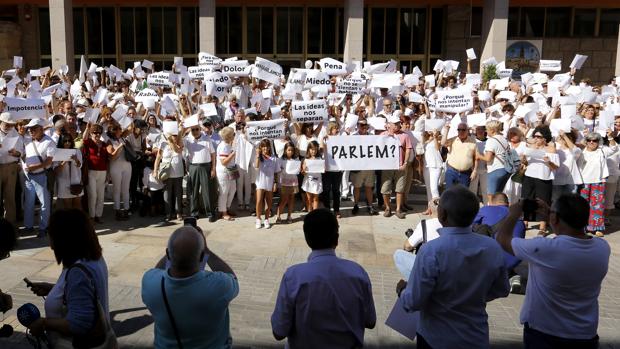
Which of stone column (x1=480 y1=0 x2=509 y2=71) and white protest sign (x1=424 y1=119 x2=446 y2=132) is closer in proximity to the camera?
white protest sign (x1=424 y1=119 x2=446 y2=132)

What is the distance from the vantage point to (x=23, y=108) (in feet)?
29.6

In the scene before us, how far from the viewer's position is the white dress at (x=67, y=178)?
358 inches

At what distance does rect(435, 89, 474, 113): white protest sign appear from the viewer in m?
10.5

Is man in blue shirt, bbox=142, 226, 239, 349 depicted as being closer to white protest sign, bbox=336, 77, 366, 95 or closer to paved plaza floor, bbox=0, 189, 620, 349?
paved plaza floor, bbox=0, 189, 620, 349

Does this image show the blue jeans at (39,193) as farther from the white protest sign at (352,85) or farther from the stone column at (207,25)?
the stone column at (207,25)

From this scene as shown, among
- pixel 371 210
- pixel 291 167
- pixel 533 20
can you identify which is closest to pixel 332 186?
pixel 371 210

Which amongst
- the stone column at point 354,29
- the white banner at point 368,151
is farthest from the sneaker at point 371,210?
the stone column at point 354,29

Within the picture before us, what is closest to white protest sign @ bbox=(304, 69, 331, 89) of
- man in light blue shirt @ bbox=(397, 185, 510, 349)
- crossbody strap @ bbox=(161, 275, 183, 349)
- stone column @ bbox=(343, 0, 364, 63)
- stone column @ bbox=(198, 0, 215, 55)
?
man in light blue shirt @ bbox=(397, 185, 510, 349)

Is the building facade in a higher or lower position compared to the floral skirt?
higher

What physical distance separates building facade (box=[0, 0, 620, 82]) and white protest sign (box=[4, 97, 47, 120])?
72.2 ft

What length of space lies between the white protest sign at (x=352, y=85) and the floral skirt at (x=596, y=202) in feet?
16.3

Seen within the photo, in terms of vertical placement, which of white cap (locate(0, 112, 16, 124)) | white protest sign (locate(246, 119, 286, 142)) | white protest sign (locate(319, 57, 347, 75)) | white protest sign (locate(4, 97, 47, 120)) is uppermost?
white protest sign (locate(319, 57, 347, 75))

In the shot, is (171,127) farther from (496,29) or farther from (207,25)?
(496,29)

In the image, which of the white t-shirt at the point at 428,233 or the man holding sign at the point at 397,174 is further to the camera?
the man holding sign at the point at 397,174
